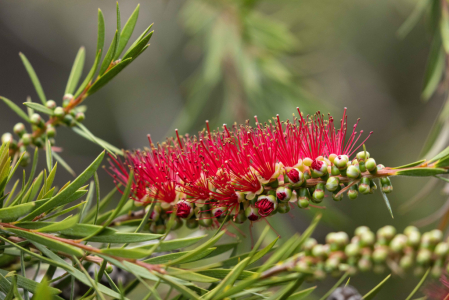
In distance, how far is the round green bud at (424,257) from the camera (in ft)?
0.74

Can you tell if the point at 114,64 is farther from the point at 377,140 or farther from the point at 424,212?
the point at 377,140

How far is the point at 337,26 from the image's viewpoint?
1.86 meters

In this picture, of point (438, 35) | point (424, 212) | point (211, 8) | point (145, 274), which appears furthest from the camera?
point (424, 212)

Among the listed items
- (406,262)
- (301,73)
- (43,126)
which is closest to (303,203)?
(406,262)

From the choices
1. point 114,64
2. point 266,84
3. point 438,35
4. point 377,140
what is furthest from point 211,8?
point 377,140

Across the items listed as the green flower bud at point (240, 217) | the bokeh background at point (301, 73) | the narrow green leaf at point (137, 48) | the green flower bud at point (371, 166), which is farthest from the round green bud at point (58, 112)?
the bokeh background at point (301, 73)

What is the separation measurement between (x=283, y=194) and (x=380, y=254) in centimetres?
13

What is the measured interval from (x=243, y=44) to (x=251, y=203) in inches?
30.9

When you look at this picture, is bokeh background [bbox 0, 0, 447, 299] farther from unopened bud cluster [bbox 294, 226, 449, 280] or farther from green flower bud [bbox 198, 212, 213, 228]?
unopened bud cluster [bbox 294, 226, 449, 280]

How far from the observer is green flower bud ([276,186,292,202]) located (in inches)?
13.8

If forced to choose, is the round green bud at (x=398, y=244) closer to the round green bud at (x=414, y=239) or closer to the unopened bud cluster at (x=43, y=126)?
the round green bud at (x=414, y=239)

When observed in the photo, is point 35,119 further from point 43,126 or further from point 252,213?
point 252,213

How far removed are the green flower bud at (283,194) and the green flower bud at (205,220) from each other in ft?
0.28

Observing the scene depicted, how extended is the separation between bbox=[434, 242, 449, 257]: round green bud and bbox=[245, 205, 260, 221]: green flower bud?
171mm
